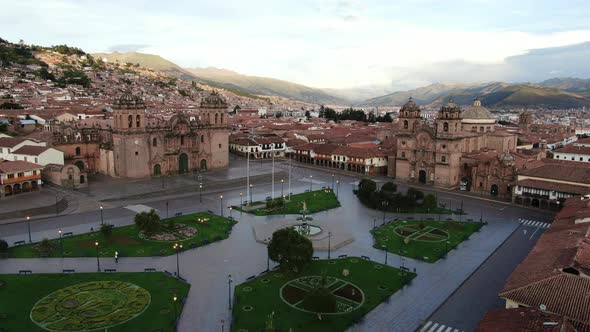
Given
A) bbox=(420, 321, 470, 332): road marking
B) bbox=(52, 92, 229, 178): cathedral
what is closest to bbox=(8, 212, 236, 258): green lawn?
bbox=(420, 321, 470, 332): road marking

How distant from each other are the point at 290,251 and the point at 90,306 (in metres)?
12.4

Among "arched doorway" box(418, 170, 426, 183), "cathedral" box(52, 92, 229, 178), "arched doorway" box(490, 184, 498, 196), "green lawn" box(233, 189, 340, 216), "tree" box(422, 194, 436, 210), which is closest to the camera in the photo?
"tree" box(422, 194, 436, 210)

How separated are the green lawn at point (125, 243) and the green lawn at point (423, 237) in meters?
→ 14.5

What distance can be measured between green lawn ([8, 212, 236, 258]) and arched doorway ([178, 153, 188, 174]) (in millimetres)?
27626

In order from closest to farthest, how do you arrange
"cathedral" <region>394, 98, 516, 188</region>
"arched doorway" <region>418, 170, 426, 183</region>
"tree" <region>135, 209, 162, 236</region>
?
"tree" <region>135, 209, 162, 236</region>
"cathedral" <region>394, 98, 516, 188</region>
"arched doorway" <region>418, 170, 426, 183</region>

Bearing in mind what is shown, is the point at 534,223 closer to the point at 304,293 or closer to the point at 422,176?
the point at 422,176

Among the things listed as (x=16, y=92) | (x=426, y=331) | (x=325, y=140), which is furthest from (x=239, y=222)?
(x=16, y=92)

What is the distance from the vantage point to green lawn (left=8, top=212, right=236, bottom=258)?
34513mm

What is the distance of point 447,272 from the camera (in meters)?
32.7

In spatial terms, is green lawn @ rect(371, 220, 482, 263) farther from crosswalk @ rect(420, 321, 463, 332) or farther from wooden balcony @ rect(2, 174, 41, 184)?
wooden balcony @ rect(2, 174, 41, 184)

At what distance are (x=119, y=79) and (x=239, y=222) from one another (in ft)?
517

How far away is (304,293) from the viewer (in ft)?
93.7

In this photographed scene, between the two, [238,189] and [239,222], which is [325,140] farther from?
[239,222]

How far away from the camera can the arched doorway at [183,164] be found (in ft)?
226
